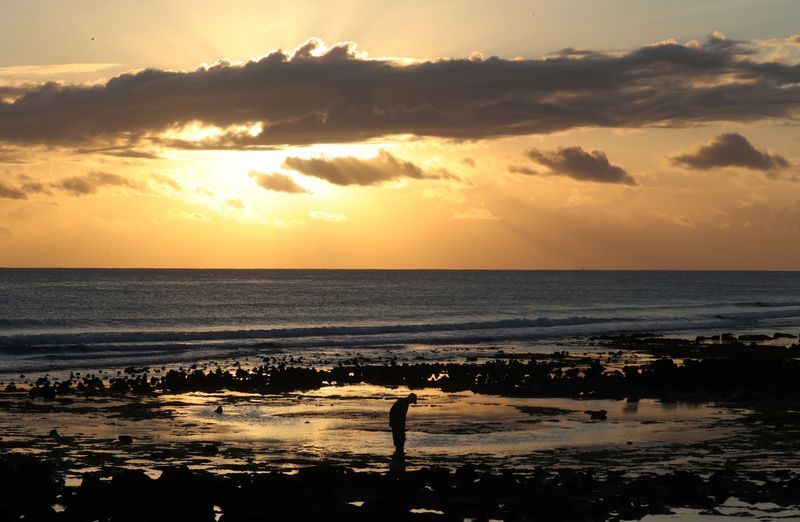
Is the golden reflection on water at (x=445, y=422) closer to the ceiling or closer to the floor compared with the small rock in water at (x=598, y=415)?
closer to the floor

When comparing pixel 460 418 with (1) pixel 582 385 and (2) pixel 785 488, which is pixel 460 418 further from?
(2) pixel 785 488

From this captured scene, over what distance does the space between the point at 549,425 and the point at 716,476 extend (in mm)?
8727

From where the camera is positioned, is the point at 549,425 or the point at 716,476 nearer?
the point at 716,476

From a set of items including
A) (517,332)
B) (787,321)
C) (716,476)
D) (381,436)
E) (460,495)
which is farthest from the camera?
(787,321)

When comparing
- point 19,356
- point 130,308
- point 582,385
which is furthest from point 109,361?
point 130,308

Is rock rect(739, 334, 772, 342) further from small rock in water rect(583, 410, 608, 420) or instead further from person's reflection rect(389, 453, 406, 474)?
person's reflection rect(389, 453, 406, 474)

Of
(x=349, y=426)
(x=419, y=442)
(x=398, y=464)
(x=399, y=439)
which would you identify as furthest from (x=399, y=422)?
(x=349, y=426)

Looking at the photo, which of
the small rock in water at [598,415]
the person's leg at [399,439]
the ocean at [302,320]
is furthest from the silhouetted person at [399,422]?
the ocean at [302,320]

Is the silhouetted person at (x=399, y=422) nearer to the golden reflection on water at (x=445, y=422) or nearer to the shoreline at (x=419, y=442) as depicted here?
the shoreline at (x=419, y=442)

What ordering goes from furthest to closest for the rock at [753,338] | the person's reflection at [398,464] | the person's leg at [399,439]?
the rock at [753,338], the person's leg at [399,439], the person's reflection at [398,464]

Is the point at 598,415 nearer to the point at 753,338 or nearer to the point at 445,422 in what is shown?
the point at 445,422

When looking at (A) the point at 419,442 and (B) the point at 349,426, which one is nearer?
(A) the point at 419,442

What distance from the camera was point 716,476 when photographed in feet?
63.5

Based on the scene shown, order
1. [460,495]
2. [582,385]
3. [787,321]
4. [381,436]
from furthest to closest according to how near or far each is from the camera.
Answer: [787,321], [582,385], [381,436], [460,495]
